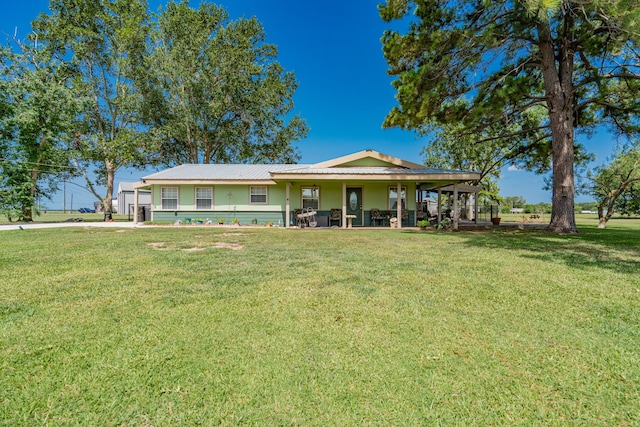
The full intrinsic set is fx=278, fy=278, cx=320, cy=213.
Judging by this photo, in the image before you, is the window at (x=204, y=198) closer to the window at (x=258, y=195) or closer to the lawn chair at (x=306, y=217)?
the window at (x=258, y=195)

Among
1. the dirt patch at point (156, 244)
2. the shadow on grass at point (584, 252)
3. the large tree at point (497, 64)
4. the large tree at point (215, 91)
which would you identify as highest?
the large tree at point (215, 91)

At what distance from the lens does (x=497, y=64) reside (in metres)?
11.1

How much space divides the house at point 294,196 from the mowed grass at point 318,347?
34.1ft

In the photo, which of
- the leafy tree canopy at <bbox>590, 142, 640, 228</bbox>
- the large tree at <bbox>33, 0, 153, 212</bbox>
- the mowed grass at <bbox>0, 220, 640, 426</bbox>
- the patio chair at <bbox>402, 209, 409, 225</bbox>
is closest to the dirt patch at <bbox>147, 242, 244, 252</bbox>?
the mowed grass at <bbox>0, 220, 640, 426</bbox>

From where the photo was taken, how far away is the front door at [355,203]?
605 inches

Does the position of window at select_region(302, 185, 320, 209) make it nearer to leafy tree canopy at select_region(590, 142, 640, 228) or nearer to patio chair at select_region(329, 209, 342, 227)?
patio chair at select_region(329, 209, 342, 227)

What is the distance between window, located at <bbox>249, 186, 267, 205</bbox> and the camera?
15.8 metres

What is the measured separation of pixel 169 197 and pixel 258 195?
5106mm

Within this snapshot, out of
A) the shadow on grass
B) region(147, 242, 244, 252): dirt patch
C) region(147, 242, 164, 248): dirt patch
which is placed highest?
region(147, 242, 164, 248): dirt patch

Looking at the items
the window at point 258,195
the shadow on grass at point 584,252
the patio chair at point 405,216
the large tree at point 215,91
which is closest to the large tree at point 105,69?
the large tree at point 215,91

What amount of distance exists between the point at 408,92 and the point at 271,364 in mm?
10179

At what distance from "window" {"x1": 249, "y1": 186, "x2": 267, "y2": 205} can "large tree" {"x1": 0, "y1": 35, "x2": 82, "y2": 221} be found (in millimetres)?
12818

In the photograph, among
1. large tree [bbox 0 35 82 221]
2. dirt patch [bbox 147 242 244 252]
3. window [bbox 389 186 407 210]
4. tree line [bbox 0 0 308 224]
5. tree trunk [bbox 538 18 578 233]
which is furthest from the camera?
tree line [bbox 0 0 308 224]

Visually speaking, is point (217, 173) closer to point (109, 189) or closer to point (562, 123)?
point (109, 189)
